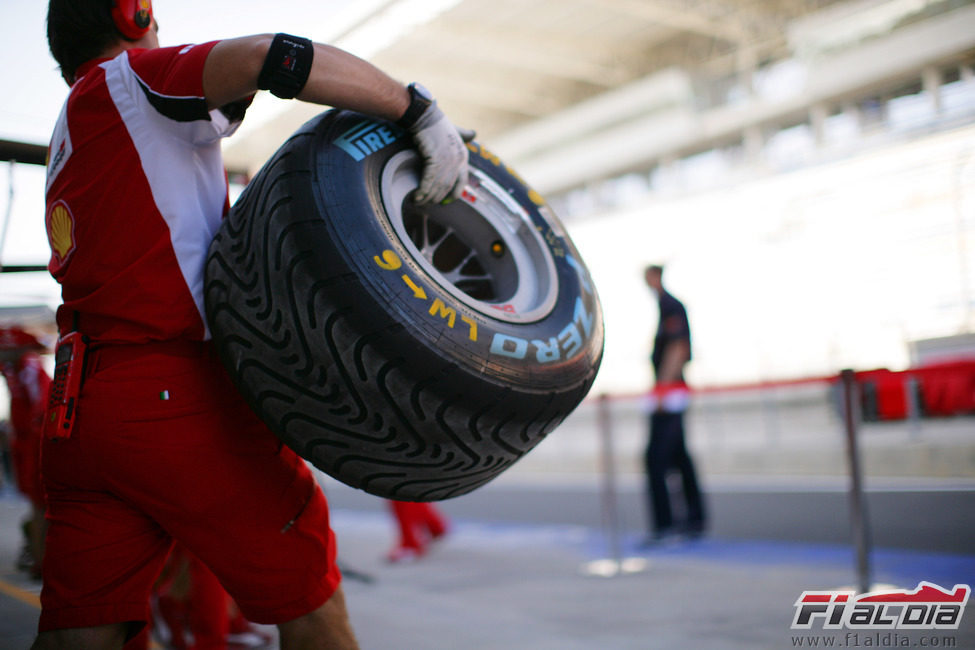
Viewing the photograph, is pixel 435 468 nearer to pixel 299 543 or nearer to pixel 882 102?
pixel 299 543

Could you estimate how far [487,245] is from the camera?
1.61 m

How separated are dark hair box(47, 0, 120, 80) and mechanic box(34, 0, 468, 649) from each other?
139mm

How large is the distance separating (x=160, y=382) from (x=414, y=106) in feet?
1.99

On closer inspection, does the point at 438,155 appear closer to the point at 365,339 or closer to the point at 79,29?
the point at 365,339

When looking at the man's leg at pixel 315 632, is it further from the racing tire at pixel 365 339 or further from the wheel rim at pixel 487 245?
the wheel rim at pixel 487 245

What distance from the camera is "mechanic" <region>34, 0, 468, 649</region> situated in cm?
117

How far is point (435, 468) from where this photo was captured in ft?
4.18

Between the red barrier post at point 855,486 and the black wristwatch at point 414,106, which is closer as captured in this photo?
the black wristwatch at point 414,106

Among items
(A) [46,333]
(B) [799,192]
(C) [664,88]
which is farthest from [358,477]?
(C) [664,88]

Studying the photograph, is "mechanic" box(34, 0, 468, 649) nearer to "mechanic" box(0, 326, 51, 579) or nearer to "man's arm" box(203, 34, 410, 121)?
"man's arm" box(203, 34, 410, 121)

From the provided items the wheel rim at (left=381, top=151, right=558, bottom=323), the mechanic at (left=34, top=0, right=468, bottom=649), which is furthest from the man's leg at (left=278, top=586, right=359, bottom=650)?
the wheel rim at (left=381, top=151, right=558, bottom=323)

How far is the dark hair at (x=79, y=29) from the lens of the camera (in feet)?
4.41

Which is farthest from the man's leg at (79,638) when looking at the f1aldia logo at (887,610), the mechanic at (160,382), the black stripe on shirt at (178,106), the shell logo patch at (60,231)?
the f1aldia logo at (887,610)

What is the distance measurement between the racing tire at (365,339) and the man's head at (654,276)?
3.49 m
